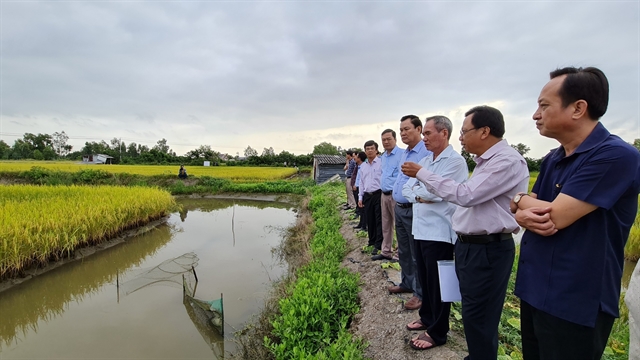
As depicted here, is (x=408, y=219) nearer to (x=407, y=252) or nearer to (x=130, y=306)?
(x=407, y=252)

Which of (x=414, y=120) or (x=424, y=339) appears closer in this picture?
(x=424, y=339)

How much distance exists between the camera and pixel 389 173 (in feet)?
12.7

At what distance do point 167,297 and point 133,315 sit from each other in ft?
1.90

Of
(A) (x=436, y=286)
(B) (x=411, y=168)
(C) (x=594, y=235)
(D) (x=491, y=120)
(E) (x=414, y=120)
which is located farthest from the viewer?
(E) (x=414, y=120)

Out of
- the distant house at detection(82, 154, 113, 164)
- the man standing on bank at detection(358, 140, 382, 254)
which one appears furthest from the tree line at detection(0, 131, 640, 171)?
the man standing on bank at detection(358, 140, 382, 254)

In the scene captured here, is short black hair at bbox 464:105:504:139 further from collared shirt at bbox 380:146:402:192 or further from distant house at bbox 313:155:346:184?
distant house at bbox 313:155:346:184

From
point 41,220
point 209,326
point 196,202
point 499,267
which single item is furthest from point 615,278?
point 196,202

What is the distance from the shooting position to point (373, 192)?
4.52m

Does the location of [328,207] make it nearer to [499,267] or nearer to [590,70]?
[499,267]

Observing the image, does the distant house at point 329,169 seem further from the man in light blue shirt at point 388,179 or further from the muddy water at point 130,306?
the man in light blue shirt at point 388,179

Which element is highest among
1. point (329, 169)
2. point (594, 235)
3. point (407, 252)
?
point (329, 169)

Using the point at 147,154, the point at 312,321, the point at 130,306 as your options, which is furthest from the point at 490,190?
the point at 147,154

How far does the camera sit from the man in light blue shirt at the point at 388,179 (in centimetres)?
379

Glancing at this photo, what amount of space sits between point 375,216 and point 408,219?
166cm
